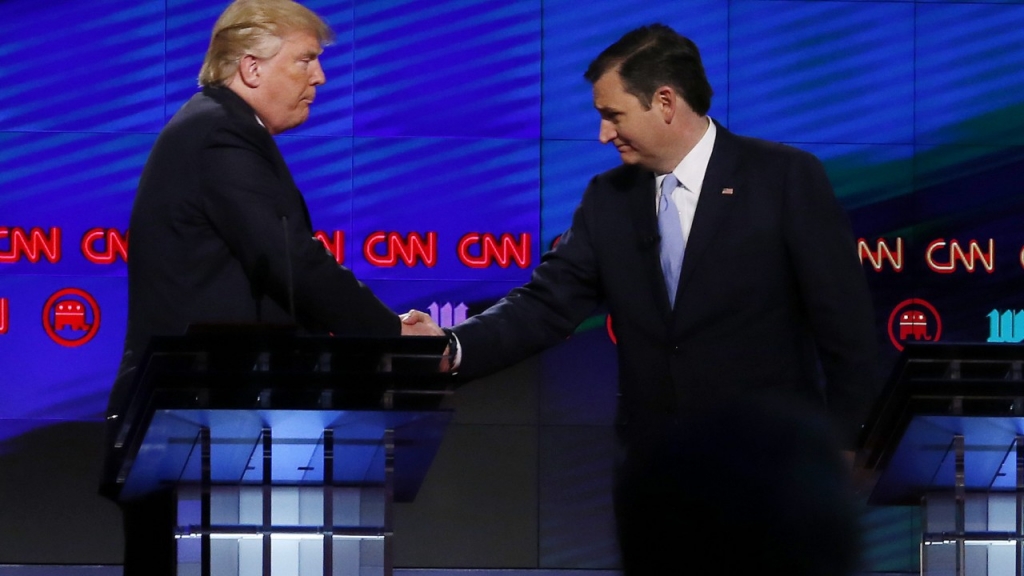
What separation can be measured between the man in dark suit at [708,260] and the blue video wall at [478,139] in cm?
360

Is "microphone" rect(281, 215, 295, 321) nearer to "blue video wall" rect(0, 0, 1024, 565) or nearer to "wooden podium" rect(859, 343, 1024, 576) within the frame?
"wooden podium" rect(859, 343, 1024, 576)

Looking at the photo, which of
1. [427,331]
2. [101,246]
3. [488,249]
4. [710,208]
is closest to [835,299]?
[710,208]

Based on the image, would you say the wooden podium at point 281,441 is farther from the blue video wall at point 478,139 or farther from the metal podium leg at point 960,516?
the blue video wall at point 478,139

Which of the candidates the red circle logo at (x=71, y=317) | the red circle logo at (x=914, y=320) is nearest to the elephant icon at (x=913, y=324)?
the red circle logo at (x=914, y=320)

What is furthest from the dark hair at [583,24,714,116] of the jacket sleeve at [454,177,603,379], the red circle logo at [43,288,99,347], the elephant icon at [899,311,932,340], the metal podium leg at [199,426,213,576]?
the red circle logo at [43,288,99,347]

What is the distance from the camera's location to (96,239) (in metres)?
6.35

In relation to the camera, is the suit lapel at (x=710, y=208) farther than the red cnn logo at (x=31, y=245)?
No

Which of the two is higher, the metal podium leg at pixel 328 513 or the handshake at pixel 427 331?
the handshake at pixel 427 331

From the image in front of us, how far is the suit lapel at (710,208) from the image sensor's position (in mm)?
2672

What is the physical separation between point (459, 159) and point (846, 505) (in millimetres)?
5673

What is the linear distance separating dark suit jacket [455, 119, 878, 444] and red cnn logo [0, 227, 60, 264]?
13.8 feet

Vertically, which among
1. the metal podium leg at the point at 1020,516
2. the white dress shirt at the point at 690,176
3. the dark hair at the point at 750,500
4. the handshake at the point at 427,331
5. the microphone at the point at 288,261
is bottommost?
the metal podium leg at the point at 1020,516

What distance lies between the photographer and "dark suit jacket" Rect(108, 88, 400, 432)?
2.36 meters

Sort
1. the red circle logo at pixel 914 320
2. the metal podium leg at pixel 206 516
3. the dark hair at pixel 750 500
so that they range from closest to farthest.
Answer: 1. the dark hair at pixel 750 500
2. the metal podium leg at pixel 206 516
3. the red circle logo at pixel 914 320
